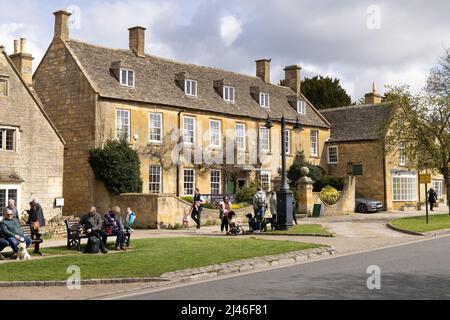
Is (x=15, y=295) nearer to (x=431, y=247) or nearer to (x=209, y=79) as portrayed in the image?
(x=431, y=247)

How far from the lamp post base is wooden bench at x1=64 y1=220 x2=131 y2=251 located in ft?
24.0

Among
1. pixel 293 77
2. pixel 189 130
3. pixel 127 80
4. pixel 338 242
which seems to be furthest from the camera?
pixel 293 77

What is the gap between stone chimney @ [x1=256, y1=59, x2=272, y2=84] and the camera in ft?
151

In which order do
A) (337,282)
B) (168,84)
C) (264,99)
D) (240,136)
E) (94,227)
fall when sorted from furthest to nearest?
(264,99) < (240,136) < (168,84) < (94,227) < (337,282)

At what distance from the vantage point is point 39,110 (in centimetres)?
2756

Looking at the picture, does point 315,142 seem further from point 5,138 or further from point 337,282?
point 337,282

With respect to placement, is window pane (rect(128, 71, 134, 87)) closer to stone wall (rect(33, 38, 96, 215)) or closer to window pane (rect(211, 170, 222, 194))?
stone wall (rect(33, 38, 96, 215))

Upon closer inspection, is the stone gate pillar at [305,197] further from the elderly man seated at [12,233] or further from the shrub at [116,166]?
the elderly man seated at [12,233]

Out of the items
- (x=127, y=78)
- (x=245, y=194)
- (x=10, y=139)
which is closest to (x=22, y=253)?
(x=10, y=139)

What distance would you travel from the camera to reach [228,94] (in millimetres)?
38844

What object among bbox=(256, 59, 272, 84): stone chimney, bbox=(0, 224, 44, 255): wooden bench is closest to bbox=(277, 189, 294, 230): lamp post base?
bbox=(0, 224, 44, 255): wooden bench

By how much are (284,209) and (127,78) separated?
14.6m

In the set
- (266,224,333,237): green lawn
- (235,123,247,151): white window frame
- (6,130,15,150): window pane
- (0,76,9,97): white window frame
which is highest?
(0,76,9,97): white window frame

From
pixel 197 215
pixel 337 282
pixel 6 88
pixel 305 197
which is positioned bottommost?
pixel 337 282
